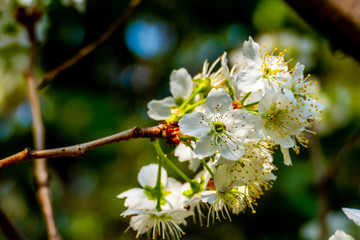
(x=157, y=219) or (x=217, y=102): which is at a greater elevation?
(x=217, y=102)

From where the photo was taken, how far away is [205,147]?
0.99m

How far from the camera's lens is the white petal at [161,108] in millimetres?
1201

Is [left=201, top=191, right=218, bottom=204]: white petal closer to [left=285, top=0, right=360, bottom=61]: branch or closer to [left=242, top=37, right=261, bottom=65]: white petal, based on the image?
[left=242, top=37, right=261, bottom=65]: white petal

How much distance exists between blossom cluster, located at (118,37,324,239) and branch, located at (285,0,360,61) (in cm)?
20

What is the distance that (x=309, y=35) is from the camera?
10.4 ft

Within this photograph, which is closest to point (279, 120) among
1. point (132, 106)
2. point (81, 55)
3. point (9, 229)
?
point (9, 229)

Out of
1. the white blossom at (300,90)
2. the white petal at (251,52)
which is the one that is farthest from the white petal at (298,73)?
the white petal at (251,52)

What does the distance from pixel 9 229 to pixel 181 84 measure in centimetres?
66

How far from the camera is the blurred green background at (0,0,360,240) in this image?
3.01m

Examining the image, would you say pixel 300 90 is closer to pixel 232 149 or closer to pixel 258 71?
pixel 258 71

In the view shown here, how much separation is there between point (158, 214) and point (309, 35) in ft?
8.23

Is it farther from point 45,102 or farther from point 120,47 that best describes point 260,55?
point 120,47

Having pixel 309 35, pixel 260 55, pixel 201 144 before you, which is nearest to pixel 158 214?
pixel 201 144

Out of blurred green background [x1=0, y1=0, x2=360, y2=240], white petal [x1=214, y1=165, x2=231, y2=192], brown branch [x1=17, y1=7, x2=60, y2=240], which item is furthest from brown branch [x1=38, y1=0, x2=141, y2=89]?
white petal [x1=214, y1=165, x2=231, y2=192]
